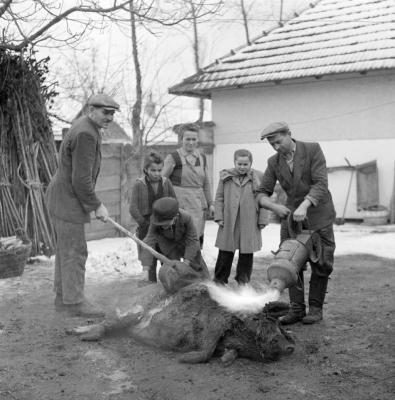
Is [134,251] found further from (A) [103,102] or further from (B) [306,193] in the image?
(B) [306,193]

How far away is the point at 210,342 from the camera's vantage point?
4.24 metres

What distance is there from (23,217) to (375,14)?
11673 mm

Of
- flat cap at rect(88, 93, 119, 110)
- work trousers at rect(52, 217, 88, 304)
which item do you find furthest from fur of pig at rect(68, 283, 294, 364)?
flat cap at rect(88, 93, 119, 110)

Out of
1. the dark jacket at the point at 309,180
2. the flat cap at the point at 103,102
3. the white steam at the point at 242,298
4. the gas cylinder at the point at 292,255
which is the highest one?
the flat cap at the point at 103,102

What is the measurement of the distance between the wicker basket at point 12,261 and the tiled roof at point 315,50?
9.10m

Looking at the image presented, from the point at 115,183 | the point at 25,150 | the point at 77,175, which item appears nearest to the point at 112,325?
the point at 77,175

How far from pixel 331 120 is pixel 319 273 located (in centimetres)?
971

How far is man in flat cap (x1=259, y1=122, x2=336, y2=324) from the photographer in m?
5.11

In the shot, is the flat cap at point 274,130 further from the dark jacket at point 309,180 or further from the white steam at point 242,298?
the white steam at point 242,298

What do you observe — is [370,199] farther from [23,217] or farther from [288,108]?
[23,217]

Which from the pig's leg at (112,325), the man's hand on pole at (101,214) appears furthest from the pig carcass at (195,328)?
the man's hand on pole at (101,214)

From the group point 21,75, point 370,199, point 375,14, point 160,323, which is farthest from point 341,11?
point 160,323

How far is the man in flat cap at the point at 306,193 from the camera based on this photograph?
201 inches

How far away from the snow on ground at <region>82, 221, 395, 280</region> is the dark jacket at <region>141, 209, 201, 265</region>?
6.58ft
